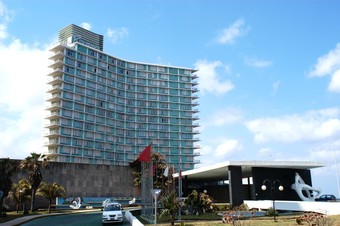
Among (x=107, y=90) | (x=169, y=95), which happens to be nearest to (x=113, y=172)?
(x=107, y=90)

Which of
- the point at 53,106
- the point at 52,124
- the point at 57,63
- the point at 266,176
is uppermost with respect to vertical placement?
the point at 57,63

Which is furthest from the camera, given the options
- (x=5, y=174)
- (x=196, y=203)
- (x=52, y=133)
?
(x=52, y=133)

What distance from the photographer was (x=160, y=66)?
142 m

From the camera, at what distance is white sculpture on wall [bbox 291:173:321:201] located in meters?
54.2

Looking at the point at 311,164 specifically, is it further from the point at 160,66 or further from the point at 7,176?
the point at 160,66

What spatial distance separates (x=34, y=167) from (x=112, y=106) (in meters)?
76.0

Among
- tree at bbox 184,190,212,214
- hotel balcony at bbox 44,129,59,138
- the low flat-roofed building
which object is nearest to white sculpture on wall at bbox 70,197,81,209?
the low flat-roofed building

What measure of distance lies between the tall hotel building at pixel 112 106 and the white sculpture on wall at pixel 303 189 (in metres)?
51.1

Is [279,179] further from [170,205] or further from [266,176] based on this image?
[170,205]

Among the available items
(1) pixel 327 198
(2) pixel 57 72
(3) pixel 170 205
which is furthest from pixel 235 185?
(2) pixel 57 72

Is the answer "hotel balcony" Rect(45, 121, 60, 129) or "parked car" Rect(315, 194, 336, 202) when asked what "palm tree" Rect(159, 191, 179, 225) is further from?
"hotel balcony" Rect(45, 121, 60, 129)

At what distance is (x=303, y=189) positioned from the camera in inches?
2172

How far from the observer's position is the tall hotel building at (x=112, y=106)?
11200 centimetres

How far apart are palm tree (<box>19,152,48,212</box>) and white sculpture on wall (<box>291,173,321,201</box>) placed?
37.3 metres
